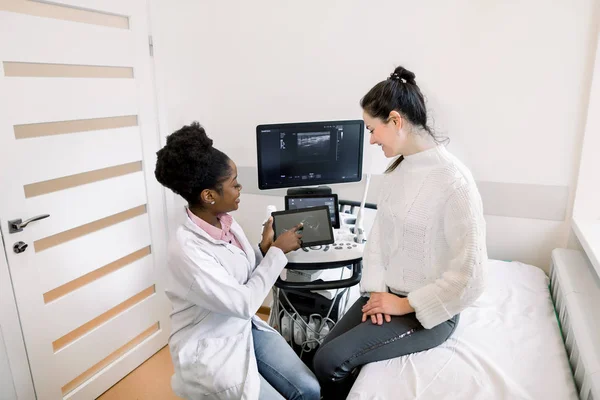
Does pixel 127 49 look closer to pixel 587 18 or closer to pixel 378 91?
pixel 378 91

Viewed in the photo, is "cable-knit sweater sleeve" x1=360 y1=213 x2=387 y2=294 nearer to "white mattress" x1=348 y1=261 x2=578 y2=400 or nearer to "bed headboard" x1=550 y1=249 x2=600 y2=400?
"white mattress" x1=348 y1=261 x2=578 y2=400

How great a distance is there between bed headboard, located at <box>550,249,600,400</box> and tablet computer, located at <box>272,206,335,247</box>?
0.81 metres

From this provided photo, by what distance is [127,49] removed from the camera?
1.96m

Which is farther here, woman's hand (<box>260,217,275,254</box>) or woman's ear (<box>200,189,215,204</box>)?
woman's hand (<box>260,217,275,254</box>)

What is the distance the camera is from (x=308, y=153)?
1.83m

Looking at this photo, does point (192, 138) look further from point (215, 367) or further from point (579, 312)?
point (579, 312)

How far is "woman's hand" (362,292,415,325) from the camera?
4.37 feet

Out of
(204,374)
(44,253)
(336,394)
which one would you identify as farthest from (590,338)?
(44,253)

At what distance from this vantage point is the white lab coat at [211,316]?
1226mm

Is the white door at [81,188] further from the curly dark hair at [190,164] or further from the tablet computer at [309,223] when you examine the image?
the tablet computer at [309,223]

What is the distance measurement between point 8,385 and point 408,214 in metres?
1.63

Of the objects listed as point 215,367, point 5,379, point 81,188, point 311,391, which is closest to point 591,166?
point 311,391

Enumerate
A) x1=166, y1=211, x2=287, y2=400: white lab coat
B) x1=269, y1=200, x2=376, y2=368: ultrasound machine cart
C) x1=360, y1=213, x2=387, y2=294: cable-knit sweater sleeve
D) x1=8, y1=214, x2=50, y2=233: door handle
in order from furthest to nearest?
x1=269, y1=200, x2=376, y2=368: ultrasound machine cart → x1=8, y1=214, x2=50, y2=233: door handle → x1=360, y1=213, x2=387, y2=294: cable-knit sweater sleeve → x1=166, y1=211, x2=287, y2=400: white lab coat

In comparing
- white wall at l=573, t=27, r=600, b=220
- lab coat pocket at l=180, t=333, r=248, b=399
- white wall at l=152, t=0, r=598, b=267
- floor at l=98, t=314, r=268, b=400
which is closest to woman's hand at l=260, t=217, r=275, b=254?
lab coat pocket at l=180, t=333, r=248, b=399
